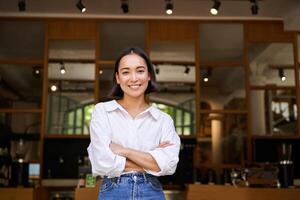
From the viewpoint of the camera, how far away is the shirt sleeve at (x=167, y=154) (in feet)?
4.25

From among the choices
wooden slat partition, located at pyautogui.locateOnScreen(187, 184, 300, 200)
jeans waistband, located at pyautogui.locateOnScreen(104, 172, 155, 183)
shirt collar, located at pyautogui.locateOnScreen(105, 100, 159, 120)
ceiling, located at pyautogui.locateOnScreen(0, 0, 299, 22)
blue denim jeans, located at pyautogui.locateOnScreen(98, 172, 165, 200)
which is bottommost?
wooden slat partition, located at pyautogui.locateOnScreen(187, 184, 300, 200)

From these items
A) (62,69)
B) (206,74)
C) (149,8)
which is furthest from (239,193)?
Result: (62,69)

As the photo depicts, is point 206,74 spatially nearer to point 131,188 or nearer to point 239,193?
point 239,193

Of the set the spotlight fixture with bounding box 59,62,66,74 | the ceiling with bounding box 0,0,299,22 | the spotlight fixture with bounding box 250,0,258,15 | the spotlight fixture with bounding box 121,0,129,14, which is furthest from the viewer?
the spotlight fixture with bounding box 59,62,66,74

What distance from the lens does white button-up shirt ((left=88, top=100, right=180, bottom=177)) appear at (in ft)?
4.29

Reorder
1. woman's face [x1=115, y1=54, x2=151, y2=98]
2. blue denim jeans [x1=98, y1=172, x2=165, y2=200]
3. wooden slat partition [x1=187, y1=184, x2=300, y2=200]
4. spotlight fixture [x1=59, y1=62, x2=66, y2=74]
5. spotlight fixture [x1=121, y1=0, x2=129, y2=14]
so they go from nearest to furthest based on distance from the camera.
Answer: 1. blue denim jeans [x1=98, y1=172, x2=165, y2=200]
2. woman's face [x1=115, y1=54, x2=151, y2=98]
3. wooden slat partition [x1=187, y1=184, x2=300, y2=200]
4. spotlight fixture [x1=121, y1=0, x2=129, y2=14]
5. spotlight fixture [x1=59, y1=62, x2=66, y2=74]

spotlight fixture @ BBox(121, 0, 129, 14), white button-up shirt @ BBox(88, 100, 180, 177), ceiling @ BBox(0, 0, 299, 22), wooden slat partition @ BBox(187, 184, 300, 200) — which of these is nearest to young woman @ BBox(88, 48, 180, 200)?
white button-up shirt @ BBox(88, 100, 180, 177)

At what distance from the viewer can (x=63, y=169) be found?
18.5 feet

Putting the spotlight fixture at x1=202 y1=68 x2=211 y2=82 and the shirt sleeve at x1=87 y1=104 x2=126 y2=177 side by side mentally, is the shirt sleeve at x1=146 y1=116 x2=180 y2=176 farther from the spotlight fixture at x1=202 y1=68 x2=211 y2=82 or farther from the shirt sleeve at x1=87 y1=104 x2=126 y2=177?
the spotlight fixture at x1=202 y1=68 x2=211 y2=82

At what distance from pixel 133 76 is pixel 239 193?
222cm

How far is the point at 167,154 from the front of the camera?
4.34 ft

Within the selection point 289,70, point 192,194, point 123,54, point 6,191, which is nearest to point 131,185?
point 123,54

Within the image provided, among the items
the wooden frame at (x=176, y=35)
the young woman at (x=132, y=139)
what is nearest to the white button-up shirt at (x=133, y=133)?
the young woman at (x=132, y=139)

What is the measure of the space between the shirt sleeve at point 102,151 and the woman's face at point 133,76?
10 cm
